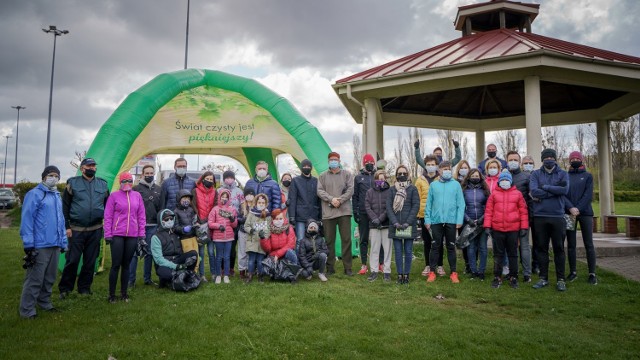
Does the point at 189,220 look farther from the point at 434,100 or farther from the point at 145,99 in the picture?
the point at 434,100

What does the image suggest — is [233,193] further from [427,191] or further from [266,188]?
[427,191]

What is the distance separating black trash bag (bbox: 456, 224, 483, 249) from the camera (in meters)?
7.02

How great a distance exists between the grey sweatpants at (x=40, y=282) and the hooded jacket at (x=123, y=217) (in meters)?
0.65

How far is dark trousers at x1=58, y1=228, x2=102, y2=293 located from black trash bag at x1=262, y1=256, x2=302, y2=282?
2.49 m

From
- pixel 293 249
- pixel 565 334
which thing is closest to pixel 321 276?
pixel 293 249

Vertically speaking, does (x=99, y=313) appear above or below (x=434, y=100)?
below

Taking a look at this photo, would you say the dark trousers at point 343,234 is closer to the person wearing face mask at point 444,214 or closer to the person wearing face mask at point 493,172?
the person wearing face mask at point 444,214

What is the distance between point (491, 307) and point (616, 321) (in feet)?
4.23

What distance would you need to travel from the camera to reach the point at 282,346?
→ 4.04 metres

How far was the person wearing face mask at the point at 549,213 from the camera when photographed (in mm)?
6363

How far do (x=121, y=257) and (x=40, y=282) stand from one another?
36.9 inches

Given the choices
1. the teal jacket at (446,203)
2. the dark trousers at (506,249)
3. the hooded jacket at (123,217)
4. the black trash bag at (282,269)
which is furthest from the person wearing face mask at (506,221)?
the hooded jacket at (123,217)

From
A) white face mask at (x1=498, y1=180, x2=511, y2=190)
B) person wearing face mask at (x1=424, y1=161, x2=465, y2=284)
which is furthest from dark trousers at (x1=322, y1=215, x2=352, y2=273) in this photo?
white face mask at (x1=498, y1=180, x2=511, y2=190)

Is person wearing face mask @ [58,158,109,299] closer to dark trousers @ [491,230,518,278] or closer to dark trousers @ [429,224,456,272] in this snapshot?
dark trousers @ [429,224,456,272]
